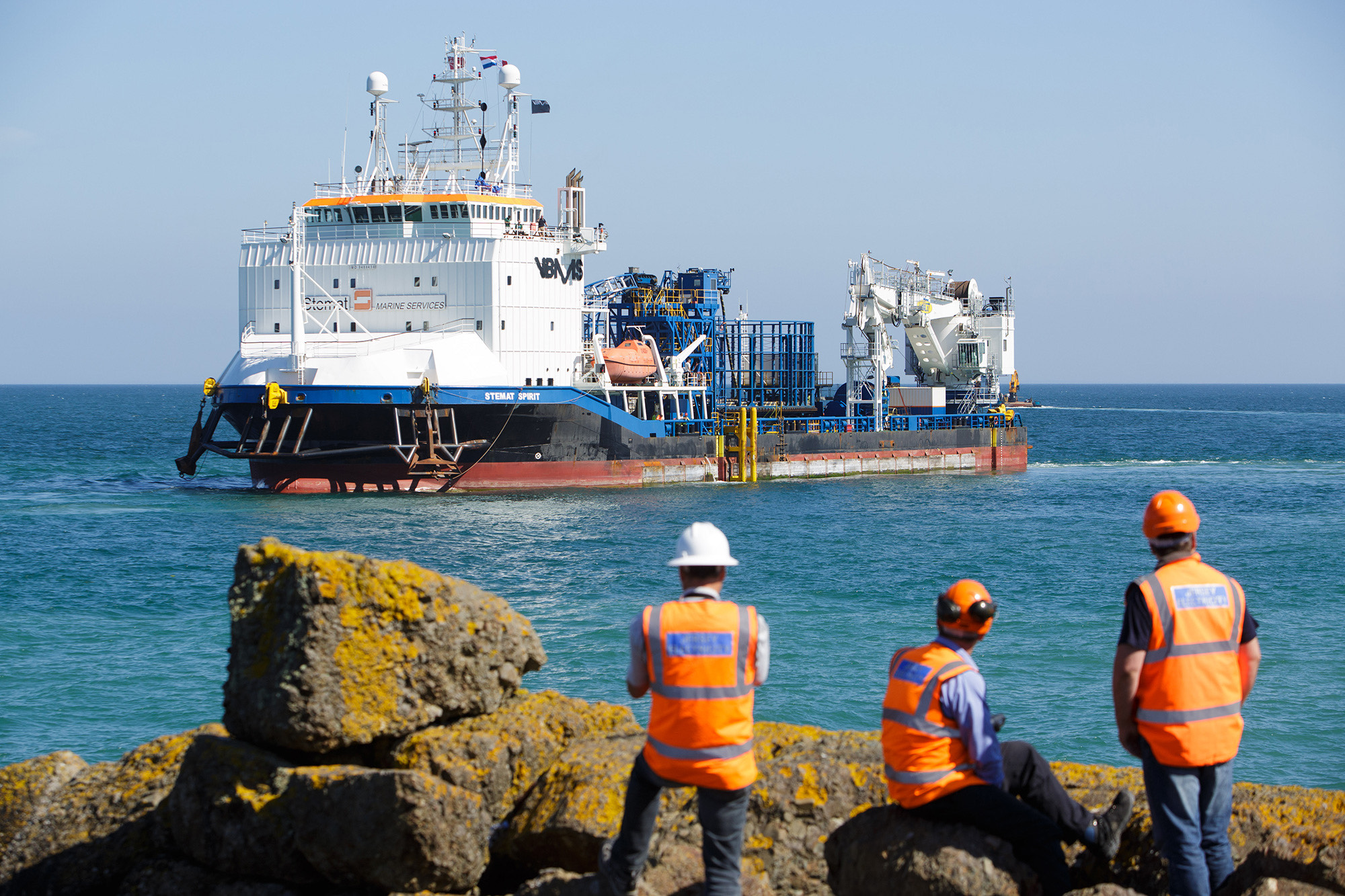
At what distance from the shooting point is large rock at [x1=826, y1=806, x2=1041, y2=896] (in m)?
4.33

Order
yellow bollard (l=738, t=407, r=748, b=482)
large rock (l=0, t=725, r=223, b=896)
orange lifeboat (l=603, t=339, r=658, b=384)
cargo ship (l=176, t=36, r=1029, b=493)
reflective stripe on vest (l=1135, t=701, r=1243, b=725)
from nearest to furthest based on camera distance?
1. reflective stripe on vest (l=1135, t=701, r=1243, b=725)
2. large rock (l=0, t=725, r=223, b=896)
3. cargo ship (l=176, t=36, r=1029, b=493)
4. orange lifeboat (l=603, t=339, r=658, b=384)
5. yellow bollard (l=738, t=407, r=748, b=482)

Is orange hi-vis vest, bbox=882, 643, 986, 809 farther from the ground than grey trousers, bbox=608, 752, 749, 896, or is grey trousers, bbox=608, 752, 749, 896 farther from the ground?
orange hi-vis vest, bbox=882, 643, 986, 809

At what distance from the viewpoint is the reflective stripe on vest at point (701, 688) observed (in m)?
4.29

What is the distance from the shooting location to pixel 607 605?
703 inches

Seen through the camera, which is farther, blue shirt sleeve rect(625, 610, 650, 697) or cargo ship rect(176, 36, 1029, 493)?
cargo ship rect(176, 36, 1029, 493)

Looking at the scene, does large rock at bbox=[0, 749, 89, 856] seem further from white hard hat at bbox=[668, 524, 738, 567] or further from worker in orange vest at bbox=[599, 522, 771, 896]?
white hard hat at bbox=[668, 524, 738, 567]

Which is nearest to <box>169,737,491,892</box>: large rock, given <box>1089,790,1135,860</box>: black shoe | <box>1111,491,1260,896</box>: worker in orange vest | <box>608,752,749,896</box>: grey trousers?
<box>608,752,749,896</box>: grey trousers

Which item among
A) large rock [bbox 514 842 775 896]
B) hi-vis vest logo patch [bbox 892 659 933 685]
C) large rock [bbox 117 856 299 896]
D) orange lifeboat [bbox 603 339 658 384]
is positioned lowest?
large rock [bbox 117 856 299 896]

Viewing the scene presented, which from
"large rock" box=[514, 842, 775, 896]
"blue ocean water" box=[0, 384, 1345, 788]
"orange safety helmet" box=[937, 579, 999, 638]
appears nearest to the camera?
"orange safety helmet" box=[937, 579, 999, 638]

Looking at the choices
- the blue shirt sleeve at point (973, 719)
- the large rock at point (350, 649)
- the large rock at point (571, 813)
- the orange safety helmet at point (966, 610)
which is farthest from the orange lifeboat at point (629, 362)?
the blue shirt sleeve at point (973, 719)

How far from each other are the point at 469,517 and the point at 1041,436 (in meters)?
56.8

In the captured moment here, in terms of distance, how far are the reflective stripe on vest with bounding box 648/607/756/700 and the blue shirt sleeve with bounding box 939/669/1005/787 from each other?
727 mm

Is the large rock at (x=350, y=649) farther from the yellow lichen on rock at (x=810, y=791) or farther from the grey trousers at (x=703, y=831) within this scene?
the yellow lichen on rock at (x=810, y=791)

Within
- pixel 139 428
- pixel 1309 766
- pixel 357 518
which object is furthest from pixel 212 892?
pixel 139 428
